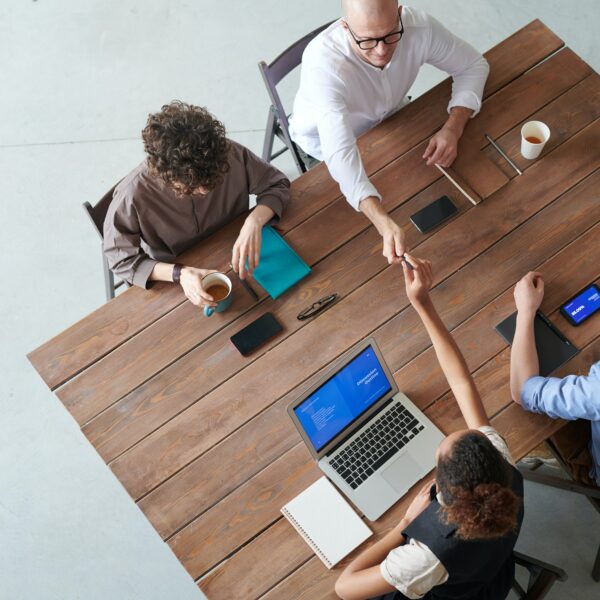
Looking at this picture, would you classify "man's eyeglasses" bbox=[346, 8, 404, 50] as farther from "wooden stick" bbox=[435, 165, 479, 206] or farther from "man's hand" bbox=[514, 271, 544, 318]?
"man's hand" bbox=[514, 271, 544, 318]

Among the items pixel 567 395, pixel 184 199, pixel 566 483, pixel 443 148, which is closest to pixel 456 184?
pixel 443 148

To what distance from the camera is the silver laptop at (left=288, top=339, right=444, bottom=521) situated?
5.93 feet

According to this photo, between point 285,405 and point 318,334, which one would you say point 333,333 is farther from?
point 285,405

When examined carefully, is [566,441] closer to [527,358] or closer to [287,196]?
[527,358]

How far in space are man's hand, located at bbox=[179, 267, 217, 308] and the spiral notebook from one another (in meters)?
0.63

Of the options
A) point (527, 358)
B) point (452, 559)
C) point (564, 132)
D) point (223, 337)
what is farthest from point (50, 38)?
point (452, 559)

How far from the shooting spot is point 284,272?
2.13 meters

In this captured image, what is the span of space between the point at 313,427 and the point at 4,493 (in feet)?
5.41

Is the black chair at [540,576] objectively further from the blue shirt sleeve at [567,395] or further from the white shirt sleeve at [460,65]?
the white shirt sleeve at [460,65]

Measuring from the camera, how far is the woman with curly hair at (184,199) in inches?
74.2

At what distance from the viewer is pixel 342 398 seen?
1.84 m

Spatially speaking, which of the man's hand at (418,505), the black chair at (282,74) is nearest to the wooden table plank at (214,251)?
the black chair at (282,74)

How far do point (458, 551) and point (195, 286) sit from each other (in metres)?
1.05

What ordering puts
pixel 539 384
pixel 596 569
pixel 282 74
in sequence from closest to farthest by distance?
pixel 539 384 < pixel 596 569 < pixel 282 74
